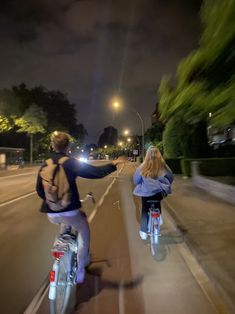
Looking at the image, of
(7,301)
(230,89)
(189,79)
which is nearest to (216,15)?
(230,89)

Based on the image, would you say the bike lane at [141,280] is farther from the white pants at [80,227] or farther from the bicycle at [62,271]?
the white pants at [80,227]

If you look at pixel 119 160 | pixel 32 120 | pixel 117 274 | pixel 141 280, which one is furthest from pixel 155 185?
pixel 32 120

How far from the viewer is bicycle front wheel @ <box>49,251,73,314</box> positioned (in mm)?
4605

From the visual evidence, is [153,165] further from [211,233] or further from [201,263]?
[211,233]

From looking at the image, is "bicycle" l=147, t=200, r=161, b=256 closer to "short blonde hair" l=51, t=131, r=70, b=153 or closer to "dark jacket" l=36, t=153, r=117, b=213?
"dark jacket" l=36, t=153, r=117, b=213

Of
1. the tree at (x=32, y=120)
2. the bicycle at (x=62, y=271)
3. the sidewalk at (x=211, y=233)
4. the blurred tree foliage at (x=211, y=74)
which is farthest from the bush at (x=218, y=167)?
the tree at (x=32, y=120)

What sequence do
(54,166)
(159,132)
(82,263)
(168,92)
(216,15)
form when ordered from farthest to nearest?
(159,132)
(168,92)
(82,263)
(54,166)
(216,15)

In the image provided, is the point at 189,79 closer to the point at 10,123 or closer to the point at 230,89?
the point at 230,89

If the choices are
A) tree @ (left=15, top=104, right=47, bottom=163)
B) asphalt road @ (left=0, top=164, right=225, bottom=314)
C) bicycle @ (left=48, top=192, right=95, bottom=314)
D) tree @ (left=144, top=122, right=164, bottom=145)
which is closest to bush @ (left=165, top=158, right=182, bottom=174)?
tree @ (left=144, top=122, right=164, bottom=145)

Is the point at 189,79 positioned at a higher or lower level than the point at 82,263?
higher

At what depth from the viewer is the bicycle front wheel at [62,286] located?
4605 millimetres

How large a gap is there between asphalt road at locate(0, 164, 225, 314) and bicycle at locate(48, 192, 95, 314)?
15.2 inches

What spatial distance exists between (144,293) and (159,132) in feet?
190

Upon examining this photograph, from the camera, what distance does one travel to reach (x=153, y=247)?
784 cm
